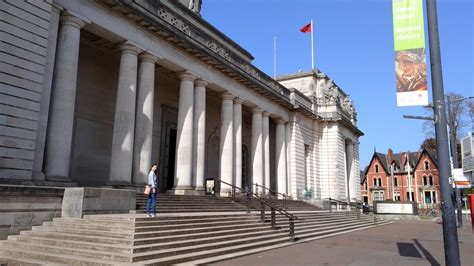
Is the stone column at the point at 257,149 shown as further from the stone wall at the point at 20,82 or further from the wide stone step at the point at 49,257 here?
the wide stone step at the point at 49,257

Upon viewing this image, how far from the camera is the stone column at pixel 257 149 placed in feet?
88.6

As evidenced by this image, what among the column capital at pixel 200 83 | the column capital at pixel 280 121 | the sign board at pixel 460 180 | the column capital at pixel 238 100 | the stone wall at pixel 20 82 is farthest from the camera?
the column capital at pixel 280 121

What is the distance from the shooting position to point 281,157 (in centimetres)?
3061

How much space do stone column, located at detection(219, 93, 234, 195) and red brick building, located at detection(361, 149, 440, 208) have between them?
4810 cm

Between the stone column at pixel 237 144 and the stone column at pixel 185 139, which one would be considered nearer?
the stone column at pixel 185 139

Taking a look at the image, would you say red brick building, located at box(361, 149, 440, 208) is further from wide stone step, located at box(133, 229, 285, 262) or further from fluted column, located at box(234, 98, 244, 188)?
wide stone step, located at box(133, 229, 285, 262)

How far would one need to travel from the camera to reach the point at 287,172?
102 feet

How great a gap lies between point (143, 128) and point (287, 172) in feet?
52.8

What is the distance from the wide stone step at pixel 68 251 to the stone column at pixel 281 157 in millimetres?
22093

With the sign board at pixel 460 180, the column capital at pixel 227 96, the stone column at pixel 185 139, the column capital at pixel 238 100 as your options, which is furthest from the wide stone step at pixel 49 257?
the column capital at pixel 238 100

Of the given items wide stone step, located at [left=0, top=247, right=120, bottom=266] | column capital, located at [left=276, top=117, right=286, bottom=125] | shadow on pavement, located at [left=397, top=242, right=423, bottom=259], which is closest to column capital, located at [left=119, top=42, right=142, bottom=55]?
wide stone step, located at [left=0, top=247, right=120, bottom=266]

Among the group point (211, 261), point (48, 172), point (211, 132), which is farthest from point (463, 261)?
point (211, 132)

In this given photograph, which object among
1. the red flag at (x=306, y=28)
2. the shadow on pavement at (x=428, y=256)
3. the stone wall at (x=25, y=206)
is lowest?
the shadow on pavement at (x=428, y=256)

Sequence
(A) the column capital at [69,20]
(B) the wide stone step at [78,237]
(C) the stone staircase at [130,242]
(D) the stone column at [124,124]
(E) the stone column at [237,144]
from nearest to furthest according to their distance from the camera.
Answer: (C) the stone staircase at [130,242], (B) the wide stone step at [78,237], (A) the column capital at [69,20], (D) the stone column at [124,124], (E) the stone column at [237,144]
